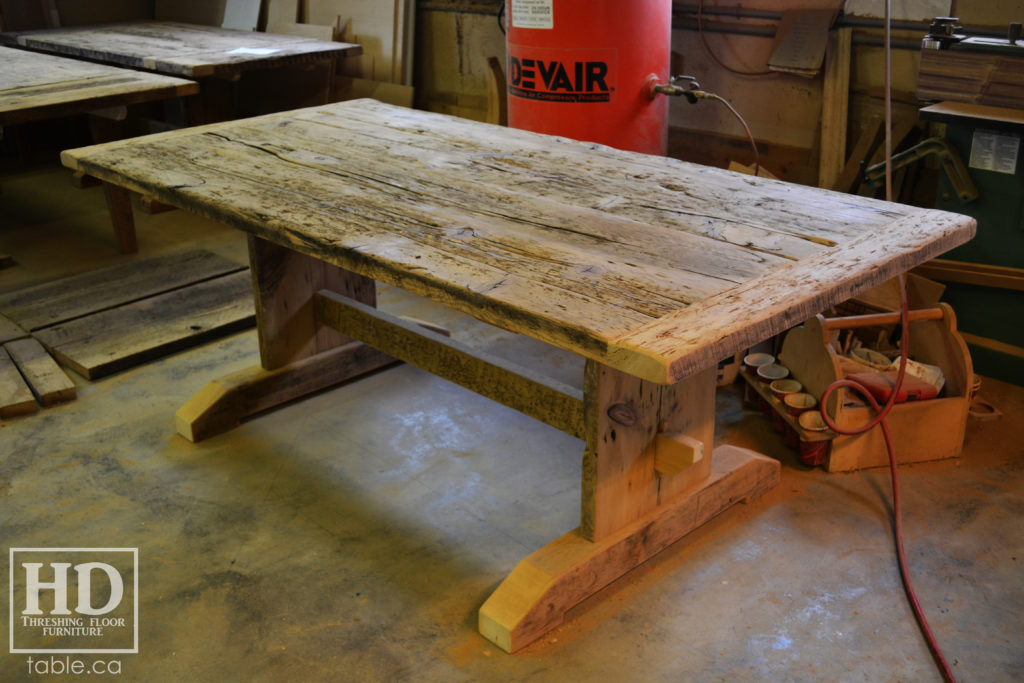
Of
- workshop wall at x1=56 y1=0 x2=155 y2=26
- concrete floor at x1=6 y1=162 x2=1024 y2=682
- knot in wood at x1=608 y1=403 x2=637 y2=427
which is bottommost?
concrete floor at x1=6 y1=162 x2=1024 y2=682

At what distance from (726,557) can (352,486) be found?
0.95 meters

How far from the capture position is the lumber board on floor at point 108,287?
3.26m

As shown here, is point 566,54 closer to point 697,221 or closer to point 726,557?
point 697,221

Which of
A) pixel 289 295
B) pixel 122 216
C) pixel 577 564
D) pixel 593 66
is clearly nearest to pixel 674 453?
pixel 577 564

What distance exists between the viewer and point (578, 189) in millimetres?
1998

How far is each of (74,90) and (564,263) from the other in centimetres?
276

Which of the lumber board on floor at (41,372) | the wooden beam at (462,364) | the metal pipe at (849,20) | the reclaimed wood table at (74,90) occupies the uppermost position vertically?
the metal pipe at (849,20)

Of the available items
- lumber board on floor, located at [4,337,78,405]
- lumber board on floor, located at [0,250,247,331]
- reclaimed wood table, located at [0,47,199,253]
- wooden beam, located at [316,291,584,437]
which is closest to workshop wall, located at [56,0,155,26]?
reclaimed wood table, located at [0,47,199,253]

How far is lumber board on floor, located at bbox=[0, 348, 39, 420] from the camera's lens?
105 inches

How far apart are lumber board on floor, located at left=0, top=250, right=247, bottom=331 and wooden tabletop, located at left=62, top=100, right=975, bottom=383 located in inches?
41.4

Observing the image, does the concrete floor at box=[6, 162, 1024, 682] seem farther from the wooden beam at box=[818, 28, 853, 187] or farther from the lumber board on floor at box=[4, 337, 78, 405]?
the wooden beam at box=[818, 28, 853, 187]

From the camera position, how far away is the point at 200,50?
4.40 metres

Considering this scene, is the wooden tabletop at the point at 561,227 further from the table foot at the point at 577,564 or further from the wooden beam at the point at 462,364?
the table foot at the point at 577,564

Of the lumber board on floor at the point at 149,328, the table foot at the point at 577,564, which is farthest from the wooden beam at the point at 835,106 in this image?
the lumber board on floor at the point at 149,328
